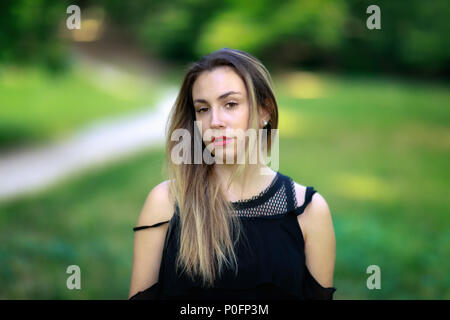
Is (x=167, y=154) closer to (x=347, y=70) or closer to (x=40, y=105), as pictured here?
(x=40, y=105)

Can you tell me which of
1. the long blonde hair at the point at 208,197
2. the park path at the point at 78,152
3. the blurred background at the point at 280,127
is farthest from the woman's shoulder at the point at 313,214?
the park path at the point at 78,152

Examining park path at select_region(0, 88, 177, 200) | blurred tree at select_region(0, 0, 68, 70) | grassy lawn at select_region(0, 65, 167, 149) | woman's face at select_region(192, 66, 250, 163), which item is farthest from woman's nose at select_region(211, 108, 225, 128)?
grassy lawn at select_region(0, 65, 167, 149)

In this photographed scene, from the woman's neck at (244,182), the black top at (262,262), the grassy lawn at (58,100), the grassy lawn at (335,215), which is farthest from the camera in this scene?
the grassy lawn at (58,100)

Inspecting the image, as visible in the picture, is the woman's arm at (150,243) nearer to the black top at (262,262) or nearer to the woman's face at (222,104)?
the black top at (262,262)

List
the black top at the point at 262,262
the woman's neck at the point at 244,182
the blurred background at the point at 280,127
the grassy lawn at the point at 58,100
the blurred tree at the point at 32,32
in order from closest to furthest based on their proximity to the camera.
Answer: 1. the black top at the point at 262,262
2. the woman's neck at the point at 244,182
3. the blurred background at the point at 280,127
4. the blurred tree at the point at 32,32
5. the grassy lawn at the point at 58,100

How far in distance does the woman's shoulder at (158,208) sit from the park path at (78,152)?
4957 millimetres

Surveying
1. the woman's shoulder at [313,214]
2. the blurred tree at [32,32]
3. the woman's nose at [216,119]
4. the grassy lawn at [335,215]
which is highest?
the blurred tree at [32,32]

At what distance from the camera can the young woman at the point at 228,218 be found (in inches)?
77.7

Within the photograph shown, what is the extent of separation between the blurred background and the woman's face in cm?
30

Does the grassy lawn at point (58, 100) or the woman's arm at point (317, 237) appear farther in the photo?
the grassy lawn at point (58, 100)

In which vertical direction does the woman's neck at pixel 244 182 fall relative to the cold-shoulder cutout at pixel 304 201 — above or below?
above

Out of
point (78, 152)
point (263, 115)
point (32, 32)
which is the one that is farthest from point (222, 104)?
point (78, 152)

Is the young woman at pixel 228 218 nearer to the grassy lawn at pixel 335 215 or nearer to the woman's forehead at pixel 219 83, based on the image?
the woman's forehead at pixel 219 83

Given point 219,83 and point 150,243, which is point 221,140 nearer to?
point 219,83
